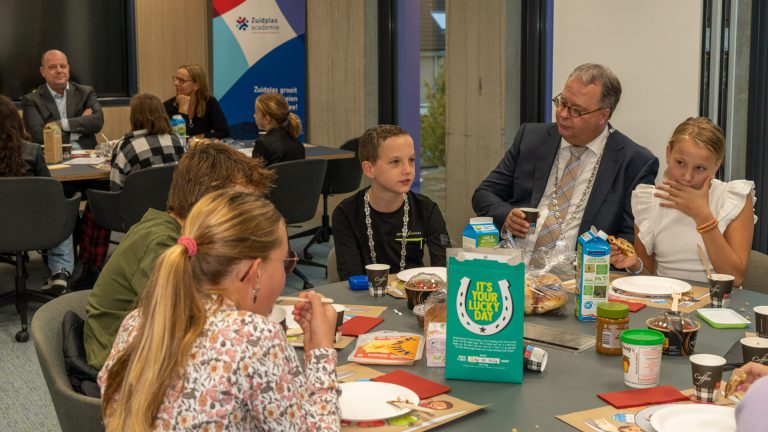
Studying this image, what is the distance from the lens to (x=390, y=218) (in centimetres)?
334

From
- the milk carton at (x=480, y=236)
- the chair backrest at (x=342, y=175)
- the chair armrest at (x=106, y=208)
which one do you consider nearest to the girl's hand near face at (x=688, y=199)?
the milk carton at (x=480, y=236)

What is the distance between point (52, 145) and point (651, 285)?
431 centimetres

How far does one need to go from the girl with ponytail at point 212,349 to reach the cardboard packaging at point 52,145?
4458 mm

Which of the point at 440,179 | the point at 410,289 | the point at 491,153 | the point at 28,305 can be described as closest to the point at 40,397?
the point at 28,305

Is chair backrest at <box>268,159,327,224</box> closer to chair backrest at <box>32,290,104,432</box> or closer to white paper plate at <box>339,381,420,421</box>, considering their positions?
chair backrest at <box>32,290,104,432</box>

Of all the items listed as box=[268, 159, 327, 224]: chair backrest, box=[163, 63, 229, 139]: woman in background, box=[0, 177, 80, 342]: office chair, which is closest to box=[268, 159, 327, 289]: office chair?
box=[268, 159, 327, 224]: chair backrest

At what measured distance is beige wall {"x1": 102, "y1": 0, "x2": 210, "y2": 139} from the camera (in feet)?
26.6

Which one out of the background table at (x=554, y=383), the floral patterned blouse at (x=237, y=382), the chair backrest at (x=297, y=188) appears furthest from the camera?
the chair backrest at (x=297, y=188)

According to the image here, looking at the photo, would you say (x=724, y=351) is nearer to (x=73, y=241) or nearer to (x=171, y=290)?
(x=171, y=290)

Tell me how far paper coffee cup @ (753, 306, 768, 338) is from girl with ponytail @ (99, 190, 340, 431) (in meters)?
1.20

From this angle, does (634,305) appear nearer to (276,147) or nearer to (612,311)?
(612,311)

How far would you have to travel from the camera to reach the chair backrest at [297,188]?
213 inches

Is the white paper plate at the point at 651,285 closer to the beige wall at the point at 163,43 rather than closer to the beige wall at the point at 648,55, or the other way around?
A: the beige wall at the point at 648,55

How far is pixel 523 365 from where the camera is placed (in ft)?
6.86
